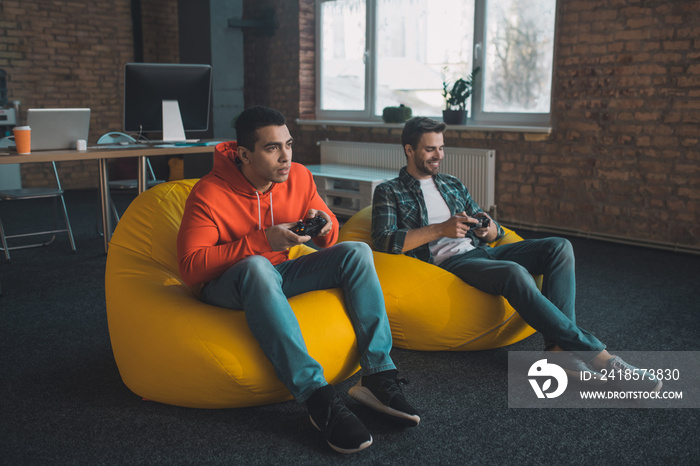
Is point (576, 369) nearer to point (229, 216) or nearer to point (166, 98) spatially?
point (229, 216)

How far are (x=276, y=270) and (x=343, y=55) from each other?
5.11 metres

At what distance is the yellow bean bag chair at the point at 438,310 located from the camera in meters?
2.48

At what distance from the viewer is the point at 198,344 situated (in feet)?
6.65

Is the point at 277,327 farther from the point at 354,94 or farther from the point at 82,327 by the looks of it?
the point at 354,94

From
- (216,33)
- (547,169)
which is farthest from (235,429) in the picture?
(216,33)

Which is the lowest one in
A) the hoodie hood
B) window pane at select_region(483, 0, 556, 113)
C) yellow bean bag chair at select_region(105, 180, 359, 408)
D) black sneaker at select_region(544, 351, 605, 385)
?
black sneaker at select_region(544, 351, 605, 385)

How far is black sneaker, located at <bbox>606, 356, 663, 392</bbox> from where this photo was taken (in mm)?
2176

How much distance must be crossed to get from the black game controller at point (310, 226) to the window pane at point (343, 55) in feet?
15.5

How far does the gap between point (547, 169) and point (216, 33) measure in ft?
13.2

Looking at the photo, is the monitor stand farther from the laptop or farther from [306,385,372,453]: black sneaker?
[306,385,372,453]: black sneaker

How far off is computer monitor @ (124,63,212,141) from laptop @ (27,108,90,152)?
1.07 feet

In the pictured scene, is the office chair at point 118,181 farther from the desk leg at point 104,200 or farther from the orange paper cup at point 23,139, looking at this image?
the orange paper cup at point 23,139

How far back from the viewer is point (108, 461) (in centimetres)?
184

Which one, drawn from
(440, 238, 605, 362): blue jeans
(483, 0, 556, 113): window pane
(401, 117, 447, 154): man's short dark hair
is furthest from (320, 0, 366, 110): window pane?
(440, 238, 605, 362): blue jeans
